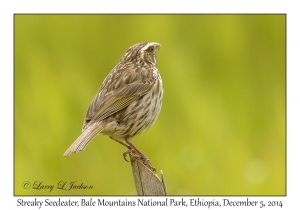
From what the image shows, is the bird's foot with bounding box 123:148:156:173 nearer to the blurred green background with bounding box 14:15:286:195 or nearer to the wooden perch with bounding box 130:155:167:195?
the wooden perch with bounding box 130:155:167:195

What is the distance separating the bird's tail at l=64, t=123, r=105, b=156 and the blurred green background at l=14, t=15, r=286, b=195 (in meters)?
1.85

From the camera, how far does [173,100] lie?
1239 cm

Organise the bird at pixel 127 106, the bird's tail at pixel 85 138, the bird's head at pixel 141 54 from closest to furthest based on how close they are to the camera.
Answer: the bird's tail at pixel 85 138 < the bird at pixel 127 106 < the bird's head at pixel 141 54

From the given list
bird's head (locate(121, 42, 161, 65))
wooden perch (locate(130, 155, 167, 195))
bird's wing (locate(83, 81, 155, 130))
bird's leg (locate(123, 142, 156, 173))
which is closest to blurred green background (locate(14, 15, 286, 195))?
bird's leg (locate(123, 142, 156, 173))

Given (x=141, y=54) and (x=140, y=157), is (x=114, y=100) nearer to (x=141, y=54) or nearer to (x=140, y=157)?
(x=140, y=157)

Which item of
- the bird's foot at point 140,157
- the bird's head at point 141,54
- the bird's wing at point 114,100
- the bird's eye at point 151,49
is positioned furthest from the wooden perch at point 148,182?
the bird's eye at point 151,49

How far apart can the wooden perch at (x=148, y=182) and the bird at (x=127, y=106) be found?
1.73 feet

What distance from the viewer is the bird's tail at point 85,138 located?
8.50m

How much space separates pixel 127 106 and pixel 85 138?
0.78 m

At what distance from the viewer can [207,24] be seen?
43.1ft

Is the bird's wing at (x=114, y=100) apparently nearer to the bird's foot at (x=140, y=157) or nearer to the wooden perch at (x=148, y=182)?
the bird's foot at (x=140, y=157)

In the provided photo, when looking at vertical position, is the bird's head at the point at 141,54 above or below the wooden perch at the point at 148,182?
above

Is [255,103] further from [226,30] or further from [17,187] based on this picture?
[17,187]

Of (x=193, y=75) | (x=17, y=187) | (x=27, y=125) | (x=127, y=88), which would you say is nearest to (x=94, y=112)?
(x=127, y=88)
